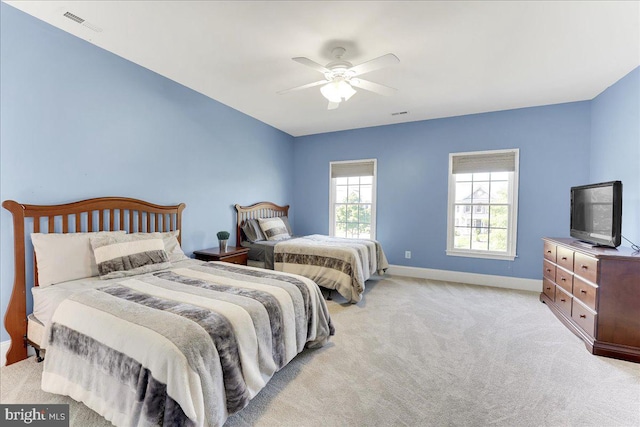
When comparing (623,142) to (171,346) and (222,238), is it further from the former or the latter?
(222,238)

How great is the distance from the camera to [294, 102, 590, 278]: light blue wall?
A: 3936 mm

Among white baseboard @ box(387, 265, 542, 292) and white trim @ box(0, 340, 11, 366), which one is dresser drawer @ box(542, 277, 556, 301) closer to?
white baseboard @ box(387, 265, 542, 292)

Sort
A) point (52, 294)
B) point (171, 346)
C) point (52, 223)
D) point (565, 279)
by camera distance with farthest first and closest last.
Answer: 1. point (565, 279)
2. point (52, 223)
3. point (52, 294)
4. point (171, 346)

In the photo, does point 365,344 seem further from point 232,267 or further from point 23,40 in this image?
point 23,40

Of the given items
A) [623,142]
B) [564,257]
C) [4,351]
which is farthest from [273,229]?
[623,142]

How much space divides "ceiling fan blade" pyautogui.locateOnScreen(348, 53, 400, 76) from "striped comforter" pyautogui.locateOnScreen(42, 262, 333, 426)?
1917mm

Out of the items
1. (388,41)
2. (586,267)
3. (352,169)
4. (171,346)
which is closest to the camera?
(171,346)

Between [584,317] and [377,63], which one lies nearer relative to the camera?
[377,63]

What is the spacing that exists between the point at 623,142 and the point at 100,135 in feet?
18.1

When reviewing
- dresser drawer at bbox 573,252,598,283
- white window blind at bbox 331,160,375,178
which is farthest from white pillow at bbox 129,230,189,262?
dresser drawer at bbox 573,252,598,283

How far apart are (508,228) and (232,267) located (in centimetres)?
410

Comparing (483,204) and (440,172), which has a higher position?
(440,172)

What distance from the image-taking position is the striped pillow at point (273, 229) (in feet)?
14.9

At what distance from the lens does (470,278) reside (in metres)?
4.41
